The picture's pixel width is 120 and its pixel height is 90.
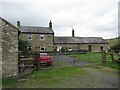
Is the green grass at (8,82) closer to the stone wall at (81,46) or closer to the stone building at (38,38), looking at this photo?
the stone building at (38,38)

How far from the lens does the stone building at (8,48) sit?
44.7 feet

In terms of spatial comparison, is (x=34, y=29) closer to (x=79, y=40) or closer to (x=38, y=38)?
(x=38, y=38)

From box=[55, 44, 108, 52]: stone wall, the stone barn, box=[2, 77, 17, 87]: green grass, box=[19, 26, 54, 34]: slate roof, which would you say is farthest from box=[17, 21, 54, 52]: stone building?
box=[2, 77, 17, 87]: green grass

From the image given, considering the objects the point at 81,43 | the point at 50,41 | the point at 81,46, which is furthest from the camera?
the point at 81,46

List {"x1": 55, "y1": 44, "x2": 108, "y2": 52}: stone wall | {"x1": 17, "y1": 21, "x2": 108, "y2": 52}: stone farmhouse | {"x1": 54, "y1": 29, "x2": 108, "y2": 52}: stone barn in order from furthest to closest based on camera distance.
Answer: {"x1": 55, "y1": 44, "x2": 108, "y2": 52}: stone wall
{"x1": 54, "y1": 29, "x2": 108, "y2": 52}: stone barn
{"x1": 17, "y1": 21, "x2": 108, "y2": 52}: stone farmhouse

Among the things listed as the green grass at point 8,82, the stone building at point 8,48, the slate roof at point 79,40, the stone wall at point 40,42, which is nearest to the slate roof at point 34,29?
the stone wall at point 40,42

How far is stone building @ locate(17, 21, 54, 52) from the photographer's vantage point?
4782 centimetres

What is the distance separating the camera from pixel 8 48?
13945 mm

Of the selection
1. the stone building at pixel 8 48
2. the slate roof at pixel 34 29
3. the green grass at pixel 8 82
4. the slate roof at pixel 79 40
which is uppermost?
the slate roof at pixel 34 29

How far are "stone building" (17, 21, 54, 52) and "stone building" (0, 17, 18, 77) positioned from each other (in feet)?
110

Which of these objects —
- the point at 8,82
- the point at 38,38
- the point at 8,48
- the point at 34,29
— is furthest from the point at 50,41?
the point at 8,82

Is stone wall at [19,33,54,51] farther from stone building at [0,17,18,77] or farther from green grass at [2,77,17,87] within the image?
green grass at [2,77,17,87]

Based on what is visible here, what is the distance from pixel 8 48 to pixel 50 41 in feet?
116

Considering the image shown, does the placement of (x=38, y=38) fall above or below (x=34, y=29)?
below
